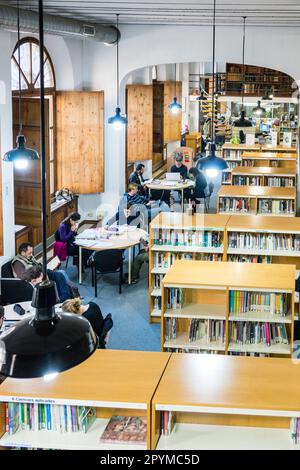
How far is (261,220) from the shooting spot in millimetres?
9148

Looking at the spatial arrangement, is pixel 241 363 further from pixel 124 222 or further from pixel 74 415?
pixel 124 222

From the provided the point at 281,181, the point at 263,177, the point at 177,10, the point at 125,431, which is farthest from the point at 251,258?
the point at 281,181

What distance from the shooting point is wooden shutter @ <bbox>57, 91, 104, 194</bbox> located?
43.7ft

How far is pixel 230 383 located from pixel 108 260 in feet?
19.1

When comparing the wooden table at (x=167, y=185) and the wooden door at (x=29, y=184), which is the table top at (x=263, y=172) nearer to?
Result: the wooden table at (x=167, y=185)

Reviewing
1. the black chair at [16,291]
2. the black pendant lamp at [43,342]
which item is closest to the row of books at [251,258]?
the black chair at [16,291]

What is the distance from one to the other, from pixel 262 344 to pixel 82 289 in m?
4.19

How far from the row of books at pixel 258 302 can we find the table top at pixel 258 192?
420 centimetres

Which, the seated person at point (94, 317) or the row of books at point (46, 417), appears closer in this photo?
the row of books at point (46, 417)

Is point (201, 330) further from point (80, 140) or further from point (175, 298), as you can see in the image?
point (80, 140)

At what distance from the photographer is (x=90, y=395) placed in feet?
14.1

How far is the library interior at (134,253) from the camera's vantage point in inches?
169

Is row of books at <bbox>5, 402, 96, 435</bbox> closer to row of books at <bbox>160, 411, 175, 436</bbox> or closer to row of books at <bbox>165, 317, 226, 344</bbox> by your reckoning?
row of books at <bbox>160, 411, 175, 436</bbox>

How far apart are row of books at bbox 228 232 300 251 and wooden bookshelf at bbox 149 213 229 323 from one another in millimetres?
184
